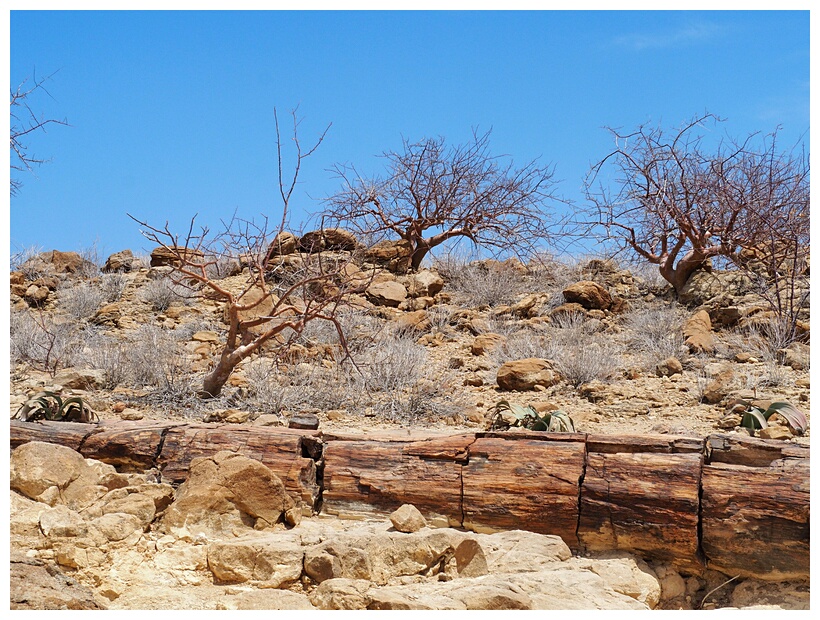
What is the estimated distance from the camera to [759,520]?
338 cm

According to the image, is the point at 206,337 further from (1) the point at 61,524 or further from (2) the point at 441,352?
(1) the point at 61,524

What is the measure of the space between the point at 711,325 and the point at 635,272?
16.2ft

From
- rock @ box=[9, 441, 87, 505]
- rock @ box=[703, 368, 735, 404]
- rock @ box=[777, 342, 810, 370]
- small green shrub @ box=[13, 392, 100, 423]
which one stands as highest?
rock @ box=[777, 342, 810, 370]

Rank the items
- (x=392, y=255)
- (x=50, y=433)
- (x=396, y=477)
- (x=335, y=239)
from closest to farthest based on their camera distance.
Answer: (x=396, y=477)
(x=50, y=433)
(x=335, y=239)
(x=392, y=255)

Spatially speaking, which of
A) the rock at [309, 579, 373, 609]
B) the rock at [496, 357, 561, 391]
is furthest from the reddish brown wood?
the rock at [496, 357, 561, 391]

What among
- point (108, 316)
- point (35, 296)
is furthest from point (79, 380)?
point (35, 296)

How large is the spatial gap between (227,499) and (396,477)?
0.81m

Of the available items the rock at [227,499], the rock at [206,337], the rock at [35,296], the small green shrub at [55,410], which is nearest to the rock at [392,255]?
the rock at [206,337]

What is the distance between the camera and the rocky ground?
3.15 m

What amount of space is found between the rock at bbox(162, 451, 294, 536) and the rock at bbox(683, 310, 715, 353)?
20.6ft

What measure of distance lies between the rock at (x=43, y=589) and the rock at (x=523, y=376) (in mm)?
4769

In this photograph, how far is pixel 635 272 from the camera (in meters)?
14.8

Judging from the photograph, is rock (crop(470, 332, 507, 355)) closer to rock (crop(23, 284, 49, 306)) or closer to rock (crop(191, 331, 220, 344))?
rock (crop(191, 331, 220, 344))

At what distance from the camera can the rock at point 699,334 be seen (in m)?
8.83
